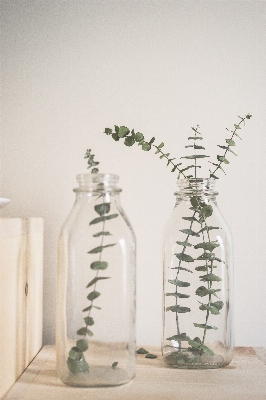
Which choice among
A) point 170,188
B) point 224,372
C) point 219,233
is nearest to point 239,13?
point 170,188

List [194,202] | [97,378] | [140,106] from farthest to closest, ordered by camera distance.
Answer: [140,106]
[194,202]
[97,378]

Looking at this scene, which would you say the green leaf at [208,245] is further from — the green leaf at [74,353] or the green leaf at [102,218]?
the green leaf at [74,353]

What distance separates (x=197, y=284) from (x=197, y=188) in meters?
0.20

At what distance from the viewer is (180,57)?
1018mm

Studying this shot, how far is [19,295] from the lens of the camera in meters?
0.74

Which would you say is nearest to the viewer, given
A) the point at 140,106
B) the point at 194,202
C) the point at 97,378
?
the point at 97,378

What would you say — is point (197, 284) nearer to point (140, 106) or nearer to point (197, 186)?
point (197, 186)

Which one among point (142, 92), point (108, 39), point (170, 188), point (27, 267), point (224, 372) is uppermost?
point (108, 39)

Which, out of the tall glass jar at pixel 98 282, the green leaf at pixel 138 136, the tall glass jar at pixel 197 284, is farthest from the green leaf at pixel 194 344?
the green leaf at pixel 138 136

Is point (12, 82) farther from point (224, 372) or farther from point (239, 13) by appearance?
point (224, 372)

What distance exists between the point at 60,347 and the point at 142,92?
1.96ft

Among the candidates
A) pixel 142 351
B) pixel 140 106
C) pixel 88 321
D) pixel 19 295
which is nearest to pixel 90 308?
pixel 88 321

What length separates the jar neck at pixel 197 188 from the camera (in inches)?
A: 31.9

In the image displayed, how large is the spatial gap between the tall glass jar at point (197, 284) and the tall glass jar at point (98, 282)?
0.11 meters
